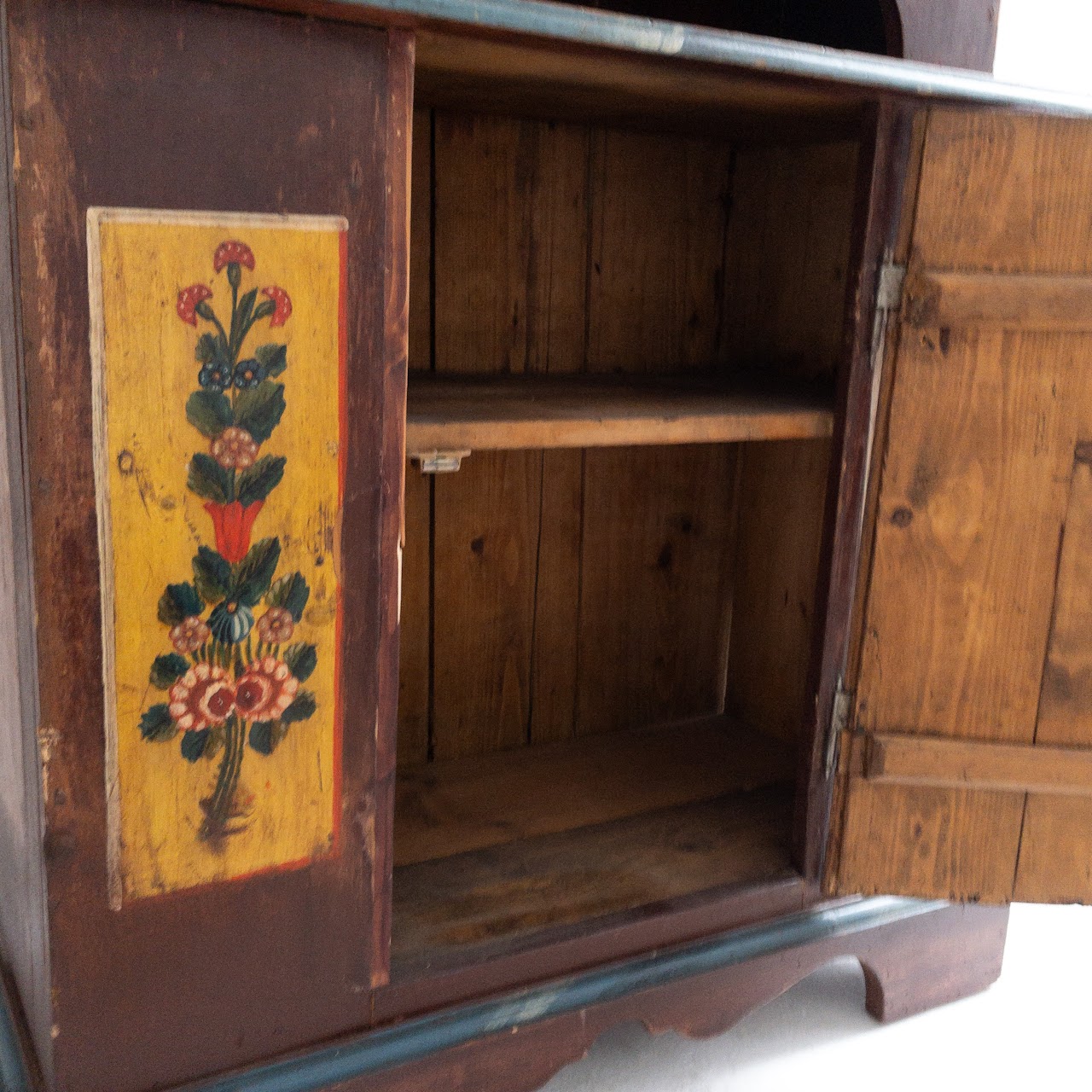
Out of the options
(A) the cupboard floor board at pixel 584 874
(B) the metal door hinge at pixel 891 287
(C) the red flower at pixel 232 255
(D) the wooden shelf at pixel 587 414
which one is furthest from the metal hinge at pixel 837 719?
A: (C) the red flower at pixel 232 255

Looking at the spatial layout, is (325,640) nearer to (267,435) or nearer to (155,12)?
(267,435)

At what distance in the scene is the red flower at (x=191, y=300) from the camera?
3.38 ft

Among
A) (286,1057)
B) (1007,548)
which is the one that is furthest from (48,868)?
(1007,548)

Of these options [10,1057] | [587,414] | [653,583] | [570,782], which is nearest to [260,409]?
[587,414]

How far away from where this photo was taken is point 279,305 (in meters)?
1.08

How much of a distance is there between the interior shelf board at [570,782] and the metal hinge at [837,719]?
1.19 ft

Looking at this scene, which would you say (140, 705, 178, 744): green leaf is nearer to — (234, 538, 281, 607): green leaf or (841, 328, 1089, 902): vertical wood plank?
(234, 538, 281, 607): green leaf

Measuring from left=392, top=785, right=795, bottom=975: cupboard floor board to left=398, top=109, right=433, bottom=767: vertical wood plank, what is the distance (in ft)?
1.15

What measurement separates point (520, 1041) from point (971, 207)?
3.69ft

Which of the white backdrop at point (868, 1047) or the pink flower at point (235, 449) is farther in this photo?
the white backdrop at point (868, 1047)

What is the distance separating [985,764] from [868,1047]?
505mm

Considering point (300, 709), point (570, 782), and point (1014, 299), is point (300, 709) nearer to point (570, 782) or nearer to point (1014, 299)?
point (570, 782)

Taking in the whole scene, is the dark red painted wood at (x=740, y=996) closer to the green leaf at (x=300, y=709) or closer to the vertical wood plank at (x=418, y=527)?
the green leaf at (x=300, y=709)

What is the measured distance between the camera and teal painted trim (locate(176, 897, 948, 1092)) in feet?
4.10
